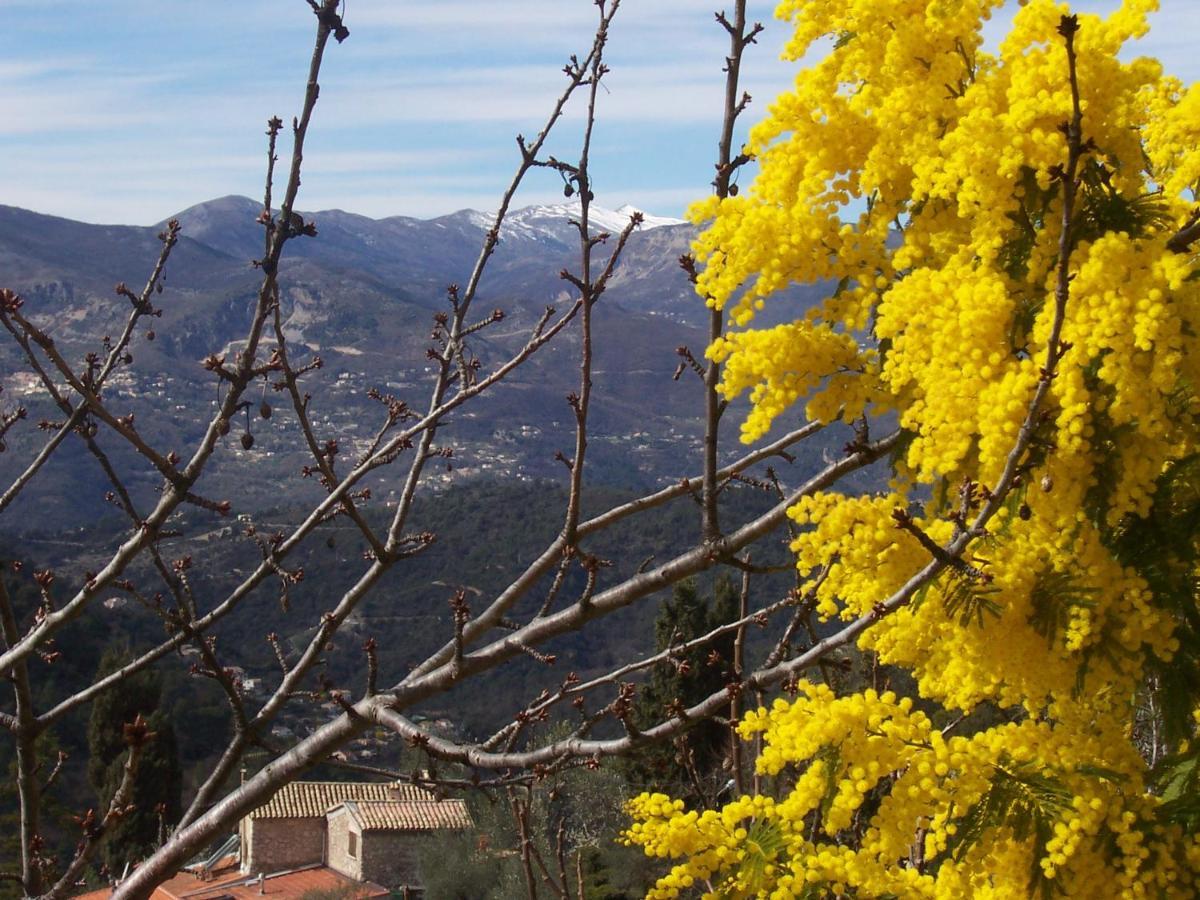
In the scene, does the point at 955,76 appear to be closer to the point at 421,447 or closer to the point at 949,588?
the point at 949,588

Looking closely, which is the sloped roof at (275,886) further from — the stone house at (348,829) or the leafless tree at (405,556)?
the leafless tree at (405,556)

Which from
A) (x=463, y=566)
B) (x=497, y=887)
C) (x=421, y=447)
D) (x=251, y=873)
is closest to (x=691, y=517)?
(x=463, y=566)

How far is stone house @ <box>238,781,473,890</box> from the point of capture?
37.9 metres

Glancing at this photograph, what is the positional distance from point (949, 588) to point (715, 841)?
100 cm

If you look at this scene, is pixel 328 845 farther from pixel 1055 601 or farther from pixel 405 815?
pixel 1055 601

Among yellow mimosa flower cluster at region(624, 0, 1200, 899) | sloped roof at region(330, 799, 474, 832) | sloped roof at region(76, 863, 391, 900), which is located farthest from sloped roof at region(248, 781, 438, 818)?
yellow mimosa flower cluster at region(624, 0, 1200, 899)

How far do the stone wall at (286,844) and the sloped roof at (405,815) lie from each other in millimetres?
1942

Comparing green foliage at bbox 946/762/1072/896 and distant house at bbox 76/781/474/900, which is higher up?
green foliage at bbox 946/762/1072/896

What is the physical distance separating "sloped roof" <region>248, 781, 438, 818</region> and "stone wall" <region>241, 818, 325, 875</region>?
29 cm

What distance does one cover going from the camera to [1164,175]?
3422mm

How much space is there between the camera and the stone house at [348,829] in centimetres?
3794

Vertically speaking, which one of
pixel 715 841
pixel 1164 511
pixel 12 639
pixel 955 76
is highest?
pixel 955 76

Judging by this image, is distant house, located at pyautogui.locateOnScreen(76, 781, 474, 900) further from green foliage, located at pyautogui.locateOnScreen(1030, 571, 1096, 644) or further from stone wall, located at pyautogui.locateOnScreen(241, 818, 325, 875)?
green foliage, located at pyautogui.locateOnScreen(1030, 571, 1096, 644)

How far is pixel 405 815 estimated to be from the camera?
3909cm
